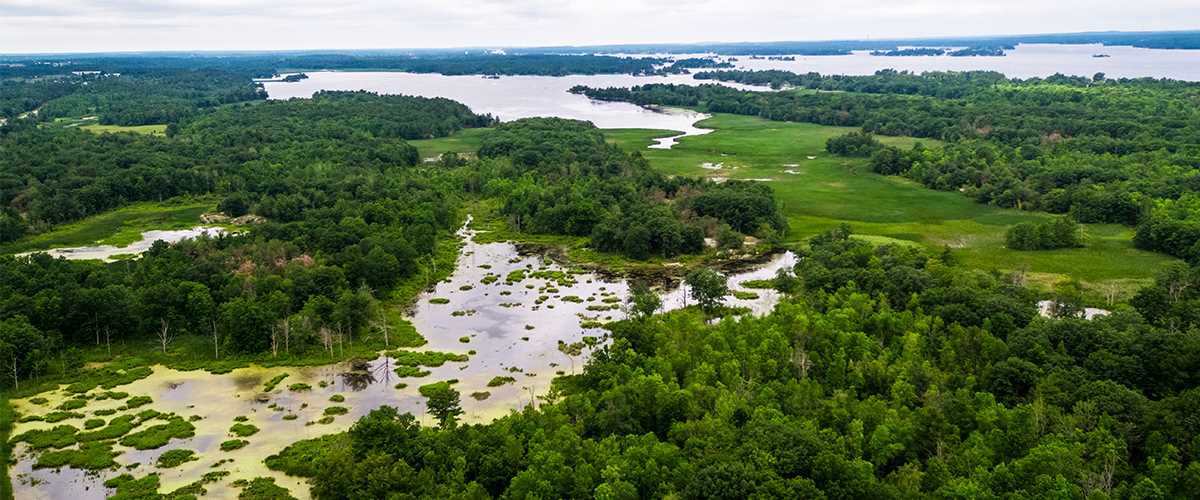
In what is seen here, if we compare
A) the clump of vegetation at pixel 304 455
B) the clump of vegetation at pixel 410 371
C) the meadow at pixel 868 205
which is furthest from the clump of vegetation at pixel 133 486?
the meadow at pixel 868 205

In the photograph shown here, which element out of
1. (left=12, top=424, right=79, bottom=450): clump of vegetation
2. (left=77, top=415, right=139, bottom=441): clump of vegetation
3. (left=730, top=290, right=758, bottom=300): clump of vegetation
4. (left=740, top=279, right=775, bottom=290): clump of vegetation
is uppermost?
(left=740, top=279, right=775, bottom=290): clump of vegetation

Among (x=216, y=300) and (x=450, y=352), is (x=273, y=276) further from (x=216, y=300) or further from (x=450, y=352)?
(x=450, y=352)

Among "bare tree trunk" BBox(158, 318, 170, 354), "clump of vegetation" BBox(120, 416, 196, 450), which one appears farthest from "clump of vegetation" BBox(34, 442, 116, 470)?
"bare tree trunk" BBox(158, 318, 170, 354)

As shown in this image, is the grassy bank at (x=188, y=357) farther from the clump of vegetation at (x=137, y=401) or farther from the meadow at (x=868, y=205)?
the meadow at (x=868, y=205)

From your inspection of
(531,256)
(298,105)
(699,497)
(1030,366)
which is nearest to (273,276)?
(531,256)

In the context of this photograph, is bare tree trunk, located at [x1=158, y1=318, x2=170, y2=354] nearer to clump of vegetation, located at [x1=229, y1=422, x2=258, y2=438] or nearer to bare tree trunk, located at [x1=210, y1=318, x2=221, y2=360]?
bare tree trunk, located at [x1=210, y1=318, x2=221, y2=360]

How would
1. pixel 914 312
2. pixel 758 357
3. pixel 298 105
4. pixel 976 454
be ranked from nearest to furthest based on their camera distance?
pixel 976 454
pixel 758 357
pixel 914 312
pixel 298 105
